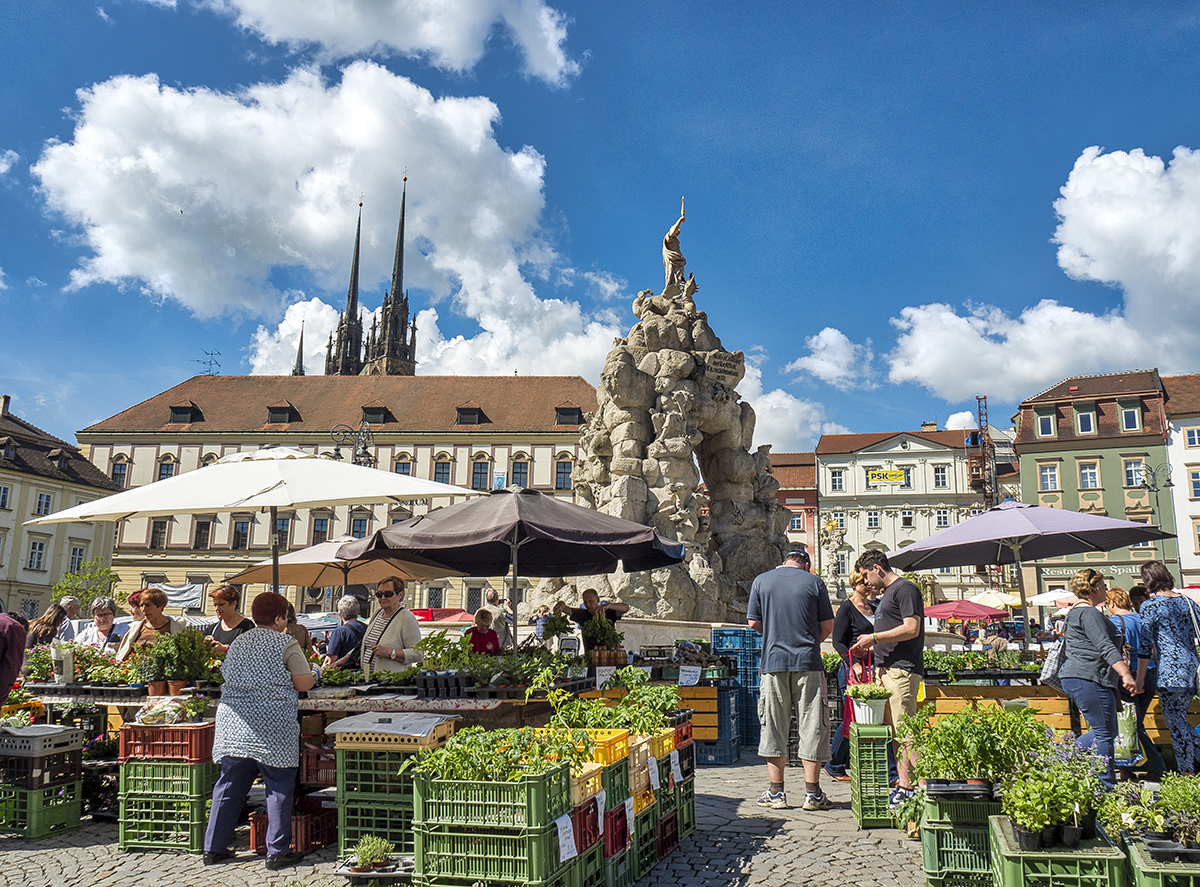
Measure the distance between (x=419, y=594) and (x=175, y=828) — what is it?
150ft

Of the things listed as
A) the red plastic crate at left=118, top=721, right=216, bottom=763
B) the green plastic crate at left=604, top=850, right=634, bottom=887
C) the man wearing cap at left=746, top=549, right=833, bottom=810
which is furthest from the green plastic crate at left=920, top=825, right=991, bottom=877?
the red plastic crate at left=118, top=721, right=216, bottom=763

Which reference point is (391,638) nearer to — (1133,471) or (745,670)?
(745,670)

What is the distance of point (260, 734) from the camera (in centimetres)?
544

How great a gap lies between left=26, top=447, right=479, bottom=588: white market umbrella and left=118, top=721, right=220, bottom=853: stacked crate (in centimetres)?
194

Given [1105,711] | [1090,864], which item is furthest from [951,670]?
[1090,864]

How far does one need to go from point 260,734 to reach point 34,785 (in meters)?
1.81

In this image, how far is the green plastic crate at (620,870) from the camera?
452 centimetres

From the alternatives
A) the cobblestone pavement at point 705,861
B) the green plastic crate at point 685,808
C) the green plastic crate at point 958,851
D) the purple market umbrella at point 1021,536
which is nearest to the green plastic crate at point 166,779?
the cobblestone pavement at point 705,861

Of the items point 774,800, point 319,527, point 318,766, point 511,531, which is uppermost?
point 319,527

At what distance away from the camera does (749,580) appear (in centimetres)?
1872

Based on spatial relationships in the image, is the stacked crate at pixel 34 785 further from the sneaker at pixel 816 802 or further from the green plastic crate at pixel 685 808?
the sneaker at pixel 816 802

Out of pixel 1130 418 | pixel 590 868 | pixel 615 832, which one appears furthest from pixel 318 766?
pixel 1130 418

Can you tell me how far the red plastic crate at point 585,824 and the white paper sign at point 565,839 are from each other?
8cm

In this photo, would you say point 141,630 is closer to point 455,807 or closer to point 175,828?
point 175,828
